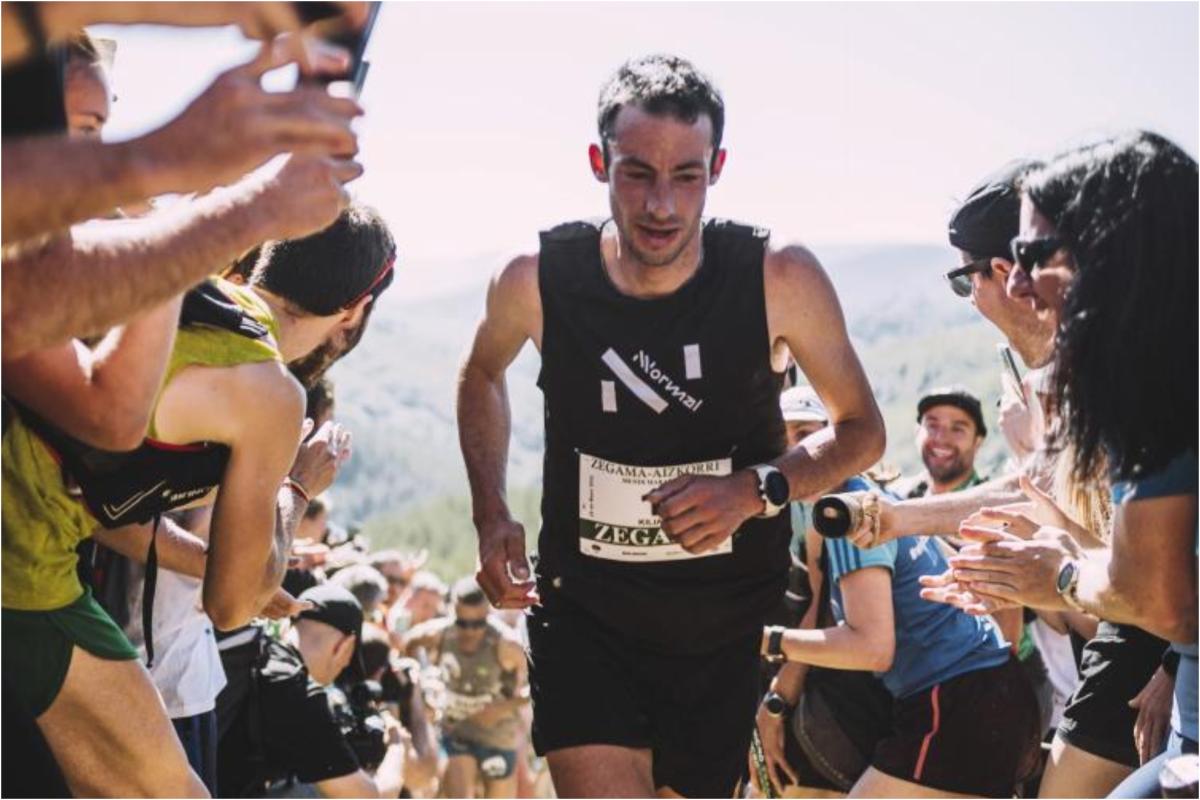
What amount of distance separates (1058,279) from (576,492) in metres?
1.60

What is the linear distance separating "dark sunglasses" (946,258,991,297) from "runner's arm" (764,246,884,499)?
0.51m

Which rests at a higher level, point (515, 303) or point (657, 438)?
point (515, 303)

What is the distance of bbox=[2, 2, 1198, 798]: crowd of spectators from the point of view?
2.13 m

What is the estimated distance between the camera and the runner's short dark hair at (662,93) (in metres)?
4.09

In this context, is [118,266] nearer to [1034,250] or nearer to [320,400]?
[1034,250]

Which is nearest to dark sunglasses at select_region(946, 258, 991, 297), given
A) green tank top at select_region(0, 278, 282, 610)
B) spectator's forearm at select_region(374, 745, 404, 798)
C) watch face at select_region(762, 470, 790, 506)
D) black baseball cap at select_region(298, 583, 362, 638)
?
watch face at select_region(762, 470, 790, 506)

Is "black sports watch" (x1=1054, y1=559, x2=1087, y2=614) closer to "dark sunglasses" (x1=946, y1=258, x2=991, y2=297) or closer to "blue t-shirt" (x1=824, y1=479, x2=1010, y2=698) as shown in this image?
"dark sunglasses" (x1=946, y1=258, x2=991, y2=297)

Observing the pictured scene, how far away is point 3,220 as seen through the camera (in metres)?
2.01

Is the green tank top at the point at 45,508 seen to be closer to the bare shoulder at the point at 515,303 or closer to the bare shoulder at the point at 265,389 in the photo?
the bare shoulder at the point at 265,389

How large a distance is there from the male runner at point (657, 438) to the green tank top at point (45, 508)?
129 centimetres

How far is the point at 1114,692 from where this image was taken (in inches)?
182

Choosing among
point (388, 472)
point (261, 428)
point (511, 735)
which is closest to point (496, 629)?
point (511, 735)

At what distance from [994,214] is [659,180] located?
1.05m

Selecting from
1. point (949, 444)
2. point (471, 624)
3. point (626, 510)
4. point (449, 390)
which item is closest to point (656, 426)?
point (626, 510)
